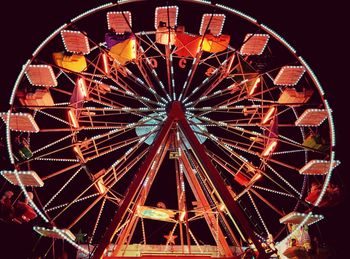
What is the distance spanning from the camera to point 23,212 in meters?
13.1

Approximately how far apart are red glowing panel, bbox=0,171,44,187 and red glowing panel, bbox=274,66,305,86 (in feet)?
21.9

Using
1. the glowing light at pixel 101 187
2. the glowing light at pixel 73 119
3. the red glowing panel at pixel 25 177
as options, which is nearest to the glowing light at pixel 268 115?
the glowing light at pixel 101 187

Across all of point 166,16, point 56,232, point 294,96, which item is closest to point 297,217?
point 294,96

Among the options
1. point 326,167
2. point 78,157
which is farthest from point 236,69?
point 78,157

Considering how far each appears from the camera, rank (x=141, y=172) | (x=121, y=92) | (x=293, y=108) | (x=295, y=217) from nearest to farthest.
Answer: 1. (x=141, y=172)
2. (x=295, y=217)
3. (x=121, y=92)
4. (x=293, y=108)

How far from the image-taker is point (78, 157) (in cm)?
1405

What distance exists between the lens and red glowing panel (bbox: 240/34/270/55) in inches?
558

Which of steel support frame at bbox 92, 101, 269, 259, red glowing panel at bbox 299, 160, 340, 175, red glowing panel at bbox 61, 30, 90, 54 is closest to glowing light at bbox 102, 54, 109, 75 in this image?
red glowing panel at bbox 61, 30, 90, 54

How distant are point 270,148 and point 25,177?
21.3 ft

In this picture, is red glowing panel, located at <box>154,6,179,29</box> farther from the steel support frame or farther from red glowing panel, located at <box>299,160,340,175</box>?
red glowing panel, located at <box>299,160,340,175</box>

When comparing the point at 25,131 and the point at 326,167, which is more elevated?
the point at 25,131

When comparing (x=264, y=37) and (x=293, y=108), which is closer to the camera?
(x=264, y=37)

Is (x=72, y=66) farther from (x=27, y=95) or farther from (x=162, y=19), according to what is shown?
(x=162, y=19)

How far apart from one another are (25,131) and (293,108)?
7403 mm
